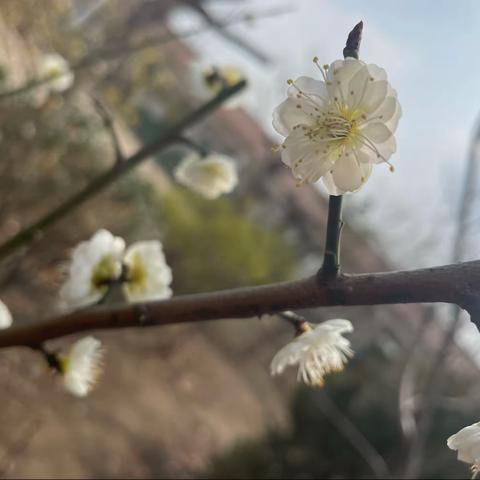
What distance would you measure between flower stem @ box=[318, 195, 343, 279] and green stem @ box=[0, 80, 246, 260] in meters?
0.33

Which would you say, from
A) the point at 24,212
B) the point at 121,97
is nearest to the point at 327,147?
the point at 24,212

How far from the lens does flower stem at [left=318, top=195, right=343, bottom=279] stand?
402 millimetres

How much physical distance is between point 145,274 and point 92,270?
59 mm

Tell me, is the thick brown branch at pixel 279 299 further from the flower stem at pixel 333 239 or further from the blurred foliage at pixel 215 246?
the blurred foliage at pixel 215 246

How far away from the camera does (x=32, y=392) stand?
194 centimetres

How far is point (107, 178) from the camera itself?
27.6 inches

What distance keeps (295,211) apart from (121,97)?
131 cm

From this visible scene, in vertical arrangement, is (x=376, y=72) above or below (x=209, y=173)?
above

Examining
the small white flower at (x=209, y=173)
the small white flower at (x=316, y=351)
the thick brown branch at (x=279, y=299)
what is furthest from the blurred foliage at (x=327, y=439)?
the thick brown branch at (x=279, y=299)

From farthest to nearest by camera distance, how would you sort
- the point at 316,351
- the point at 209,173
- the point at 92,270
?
the point at 209,173 → the point at 92,270 → the point at 316,351

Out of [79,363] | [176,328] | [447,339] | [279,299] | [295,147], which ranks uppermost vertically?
[295,147]

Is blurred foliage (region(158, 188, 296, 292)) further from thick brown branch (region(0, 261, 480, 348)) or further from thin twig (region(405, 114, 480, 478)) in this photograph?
thick brown branch (region(0, 261, 480, 348))

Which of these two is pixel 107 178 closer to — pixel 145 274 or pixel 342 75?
pixel 145 274

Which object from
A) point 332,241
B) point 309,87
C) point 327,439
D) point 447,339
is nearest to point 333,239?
point 332,241
